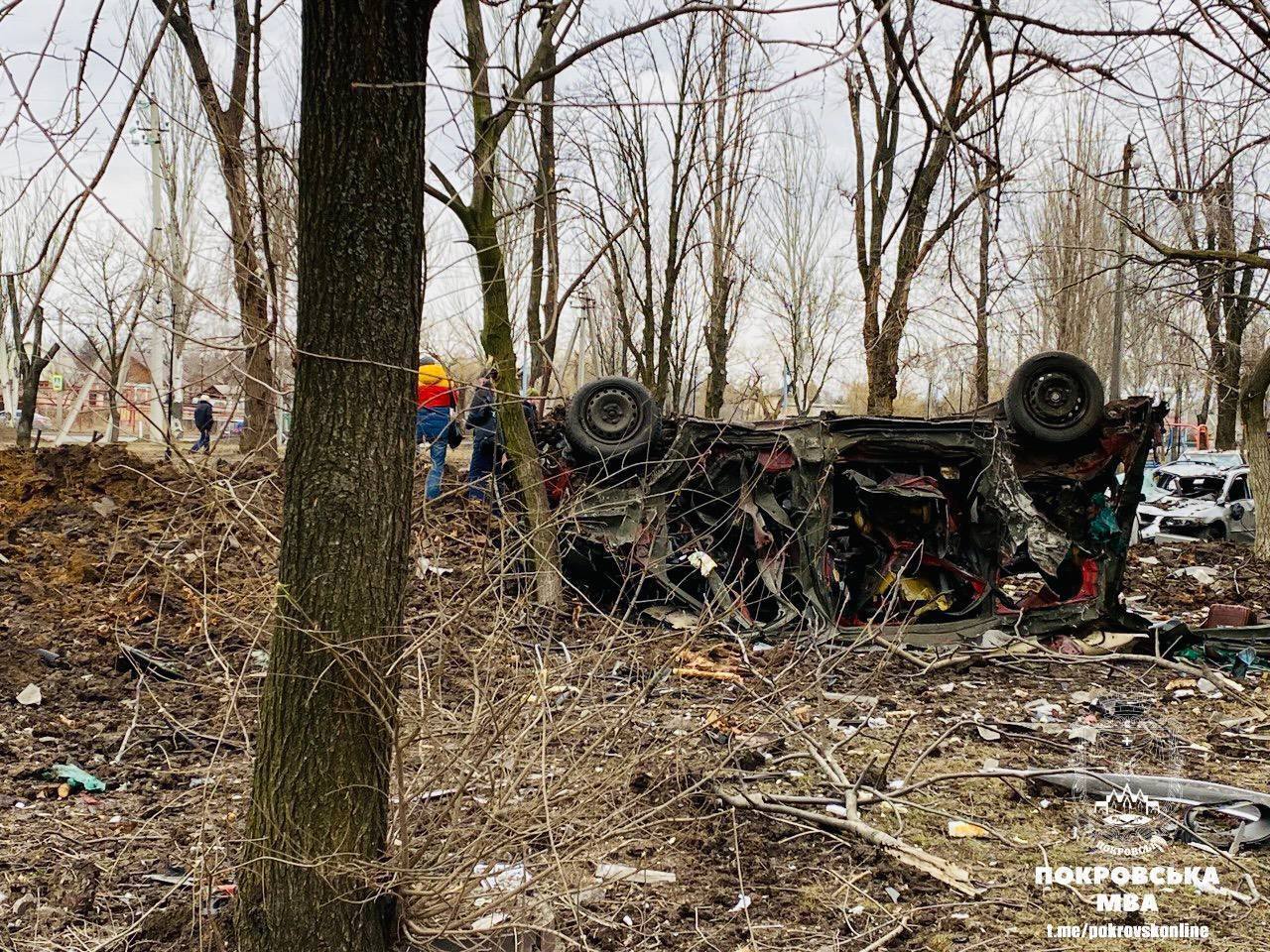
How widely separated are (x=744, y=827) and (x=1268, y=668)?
491 centimetres

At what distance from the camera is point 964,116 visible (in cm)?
272

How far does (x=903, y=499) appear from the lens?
7938mm

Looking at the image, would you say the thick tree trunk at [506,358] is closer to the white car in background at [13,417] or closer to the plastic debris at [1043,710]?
the plastic debris at [1043,710]

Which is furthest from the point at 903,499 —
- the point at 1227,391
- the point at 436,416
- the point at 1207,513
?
the point at 1227,391

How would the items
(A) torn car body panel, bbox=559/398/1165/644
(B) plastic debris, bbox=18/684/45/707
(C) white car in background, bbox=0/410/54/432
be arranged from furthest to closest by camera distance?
(C) white car in background, bbox=0/410/54/432 → (A) torn car body panel, bbox=559/398/1165/644 → (B) plastic debris, bbox=18/684/45/707

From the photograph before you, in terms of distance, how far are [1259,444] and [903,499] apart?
6.97 m

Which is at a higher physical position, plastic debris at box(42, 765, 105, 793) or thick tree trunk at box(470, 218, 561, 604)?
thick tree trunk at box(470, 218, 561, 604)

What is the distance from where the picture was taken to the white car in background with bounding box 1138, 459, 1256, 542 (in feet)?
53.0

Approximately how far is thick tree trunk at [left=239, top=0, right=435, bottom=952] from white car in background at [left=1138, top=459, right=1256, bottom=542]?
50.1ft

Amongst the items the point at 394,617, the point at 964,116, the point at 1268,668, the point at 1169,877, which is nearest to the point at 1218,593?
the point at 1268,668

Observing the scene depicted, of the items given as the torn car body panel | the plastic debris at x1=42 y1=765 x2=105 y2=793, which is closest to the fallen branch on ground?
the plastic debris at x1=42 y1=765 x2=105 y2=793

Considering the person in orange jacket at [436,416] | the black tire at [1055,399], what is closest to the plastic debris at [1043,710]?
the black tire at [1055,399]

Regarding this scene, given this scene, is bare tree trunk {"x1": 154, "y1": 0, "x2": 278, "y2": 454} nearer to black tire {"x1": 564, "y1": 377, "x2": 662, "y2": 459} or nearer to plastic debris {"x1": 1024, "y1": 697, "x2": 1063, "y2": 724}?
black tire {"x1": 564, "y1": 377, "x2": 662, "y2": 459}

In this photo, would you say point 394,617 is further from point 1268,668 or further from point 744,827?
point 1268,668
